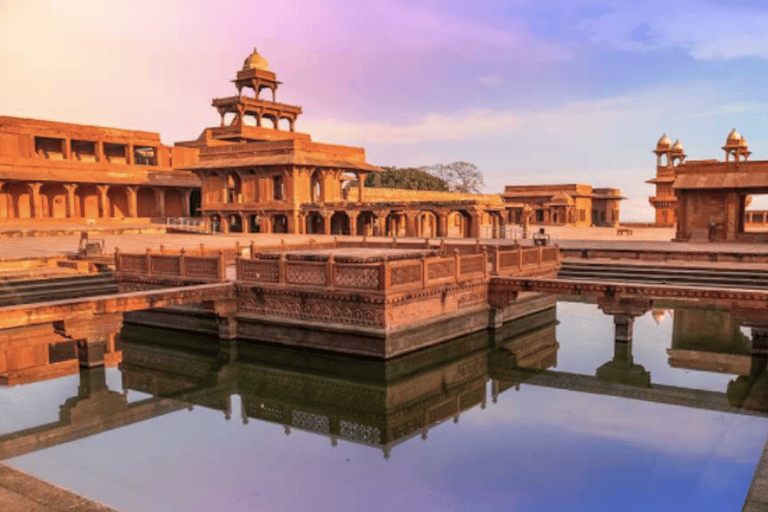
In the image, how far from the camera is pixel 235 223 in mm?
44875

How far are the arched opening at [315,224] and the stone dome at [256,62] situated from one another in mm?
19524

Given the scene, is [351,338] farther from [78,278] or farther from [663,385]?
[78,278]

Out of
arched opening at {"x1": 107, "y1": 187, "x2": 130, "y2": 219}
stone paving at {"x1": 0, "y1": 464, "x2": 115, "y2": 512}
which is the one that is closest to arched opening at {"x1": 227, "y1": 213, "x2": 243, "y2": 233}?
arched opening at {"x1": 107, "y1": 187, "x2": 130, "y2": 219}

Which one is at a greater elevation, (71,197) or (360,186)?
(360,186)

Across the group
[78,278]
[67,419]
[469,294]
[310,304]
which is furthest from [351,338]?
[78,278]

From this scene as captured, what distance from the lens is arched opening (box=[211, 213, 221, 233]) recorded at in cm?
4301

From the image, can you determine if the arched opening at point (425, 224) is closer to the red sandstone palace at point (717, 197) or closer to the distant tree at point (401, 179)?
the red sandstone palace at point (717, 197)

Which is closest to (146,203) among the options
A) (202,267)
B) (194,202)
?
(194,202)

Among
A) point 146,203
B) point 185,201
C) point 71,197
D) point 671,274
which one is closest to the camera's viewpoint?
point 671,274

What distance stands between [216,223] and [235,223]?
1295 millimetres

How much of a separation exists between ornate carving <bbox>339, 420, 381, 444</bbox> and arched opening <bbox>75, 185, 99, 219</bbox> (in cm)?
3984

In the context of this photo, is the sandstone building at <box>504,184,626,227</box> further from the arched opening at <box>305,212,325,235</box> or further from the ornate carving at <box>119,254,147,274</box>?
the ornate carving at <box>119,254,147,274</box>

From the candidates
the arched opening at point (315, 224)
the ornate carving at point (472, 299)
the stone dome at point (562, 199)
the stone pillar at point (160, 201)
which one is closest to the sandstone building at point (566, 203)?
the stone dome at point (562, 199)

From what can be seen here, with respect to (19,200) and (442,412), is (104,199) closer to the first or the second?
(19,200)
